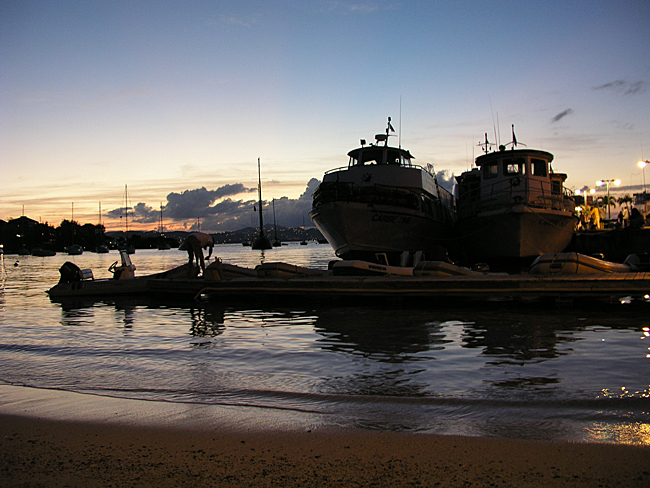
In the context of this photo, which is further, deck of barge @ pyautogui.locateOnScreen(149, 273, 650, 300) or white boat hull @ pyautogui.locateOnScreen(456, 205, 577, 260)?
white boat hull @ pyautogui.locateOnScreen(456, 205, 577, 260)

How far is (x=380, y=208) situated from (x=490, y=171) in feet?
25.1

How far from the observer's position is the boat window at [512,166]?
26547mm

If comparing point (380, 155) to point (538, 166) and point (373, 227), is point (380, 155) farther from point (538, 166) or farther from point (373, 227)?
point (538, 166)

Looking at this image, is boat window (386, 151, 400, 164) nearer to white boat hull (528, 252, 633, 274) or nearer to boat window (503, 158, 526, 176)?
boat window (503, 158, 526, 176)

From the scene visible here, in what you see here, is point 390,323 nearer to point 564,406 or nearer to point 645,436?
point 564,406

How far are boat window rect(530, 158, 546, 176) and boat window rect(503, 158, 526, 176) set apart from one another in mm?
595

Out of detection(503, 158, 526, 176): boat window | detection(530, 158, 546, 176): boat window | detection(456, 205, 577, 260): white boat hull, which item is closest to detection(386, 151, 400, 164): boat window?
detection(456, 205, 577, 260): white boat hull

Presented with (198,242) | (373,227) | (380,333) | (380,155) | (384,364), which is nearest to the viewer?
(384,364)

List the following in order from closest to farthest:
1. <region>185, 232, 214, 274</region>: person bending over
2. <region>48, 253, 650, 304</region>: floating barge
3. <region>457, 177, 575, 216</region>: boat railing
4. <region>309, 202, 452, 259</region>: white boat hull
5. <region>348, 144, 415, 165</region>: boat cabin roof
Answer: <region>48, 253, 650, 304</region>: floating barge < <region>185, 232, 214, 274</region>: person bending over < <region>309, 202, 452, 259</region>: white boat hull < <region>457, 177, 575, 216</region>: boat railing < <region>348, 144, 415, 165</region>: boat cabin roof

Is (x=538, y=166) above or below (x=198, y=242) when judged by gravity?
above

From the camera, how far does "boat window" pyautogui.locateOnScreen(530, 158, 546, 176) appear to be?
26375 mm

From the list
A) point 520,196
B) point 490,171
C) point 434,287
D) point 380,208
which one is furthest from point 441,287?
point 490,171

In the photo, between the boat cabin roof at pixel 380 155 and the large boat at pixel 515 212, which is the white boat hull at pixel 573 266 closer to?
the large boat at pixel 515 212

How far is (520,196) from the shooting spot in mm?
24609
